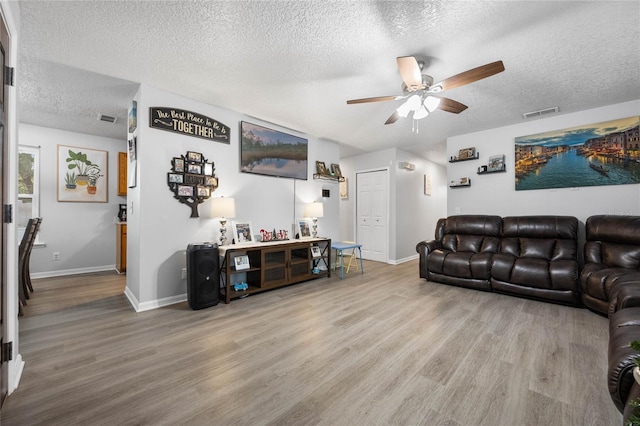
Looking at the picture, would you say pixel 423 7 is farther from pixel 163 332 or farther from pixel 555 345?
pixel 163 332

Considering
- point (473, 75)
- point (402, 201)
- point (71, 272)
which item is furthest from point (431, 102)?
point (71, 272)

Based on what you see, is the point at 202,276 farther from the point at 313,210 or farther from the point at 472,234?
the point at 472,234

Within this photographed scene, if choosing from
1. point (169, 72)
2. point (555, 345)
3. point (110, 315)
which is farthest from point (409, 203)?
point (110, 315)

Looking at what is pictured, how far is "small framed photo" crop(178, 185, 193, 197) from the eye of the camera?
3301 millimetres

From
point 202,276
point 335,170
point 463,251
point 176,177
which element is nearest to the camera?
point 202,276

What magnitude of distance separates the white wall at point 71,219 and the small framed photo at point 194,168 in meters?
2.92

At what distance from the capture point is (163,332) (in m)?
2.49

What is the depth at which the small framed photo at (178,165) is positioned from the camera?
326 cm

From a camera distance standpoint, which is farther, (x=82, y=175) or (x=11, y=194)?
(x=82, y=175)

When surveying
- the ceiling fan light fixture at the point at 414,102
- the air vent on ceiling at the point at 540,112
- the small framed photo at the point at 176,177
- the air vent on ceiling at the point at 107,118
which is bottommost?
the small framed photo at the point at 176,177

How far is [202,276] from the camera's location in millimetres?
3049

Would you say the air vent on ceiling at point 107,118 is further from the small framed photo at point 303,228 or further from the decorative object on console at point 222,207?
the small framed photo at point 303,228

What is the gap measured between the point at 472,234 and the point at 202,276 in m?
4.10

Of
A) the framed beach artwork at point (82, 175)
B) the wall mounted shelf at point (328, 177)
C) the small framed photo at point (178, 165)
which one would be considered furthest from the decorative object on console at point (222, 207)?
the framed beach artwork at point (82, 175)
